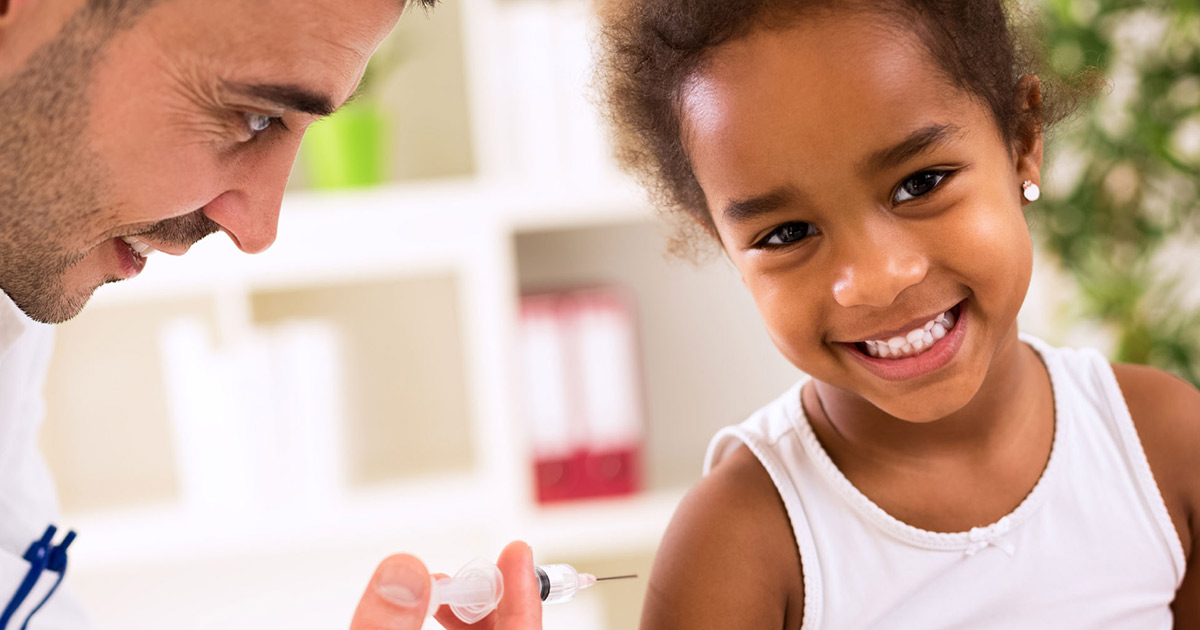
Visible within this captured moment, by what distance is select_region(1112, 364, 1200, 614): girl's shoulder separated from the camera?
3.81ft

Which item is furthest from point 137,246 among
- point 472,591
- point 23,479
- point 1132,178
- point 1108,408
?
point 1132,178

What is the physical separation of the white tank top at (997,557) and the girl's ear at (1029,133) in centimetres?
28

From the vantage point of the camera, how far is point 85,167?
107cm

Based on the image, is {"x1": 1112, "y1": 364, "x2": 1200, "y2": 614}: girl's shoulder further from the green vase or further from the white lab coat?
the green vase

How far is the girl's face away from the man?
32 centimetres

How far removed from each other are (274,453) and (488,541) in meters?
0.51

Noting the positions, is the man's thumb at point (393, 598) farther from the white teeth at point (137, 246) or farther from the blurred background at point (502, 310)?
the blurred background at point (502, 310)

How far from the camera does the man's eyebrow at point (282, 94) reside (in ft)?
3.41

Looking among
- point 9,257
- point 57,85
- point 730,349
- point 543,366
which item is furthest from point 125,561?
point 57,85

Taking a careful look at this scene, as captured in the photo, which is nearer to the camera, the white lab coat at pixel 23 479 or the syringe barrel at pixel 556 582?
the syringe barrel at pixel 556 582

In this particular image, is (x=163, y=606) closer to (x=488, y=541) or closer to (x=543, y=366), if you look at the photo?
(x=488, y=541)

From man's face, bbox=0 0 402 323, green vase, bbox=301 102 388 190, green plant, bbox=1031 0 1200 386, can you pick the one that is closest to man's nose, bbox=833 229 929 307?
man's face, bbox=0 0 402 323

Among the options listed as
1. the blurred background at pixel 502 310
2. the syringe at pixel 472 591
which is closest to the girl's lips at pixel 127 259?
the syringe at pixel 472 591

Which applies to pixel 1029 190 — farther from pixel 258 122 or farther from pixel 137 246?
pixel 137 246
